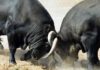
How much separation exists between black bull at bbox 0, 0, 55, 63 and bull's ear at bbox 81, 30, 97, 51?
4.53 ft

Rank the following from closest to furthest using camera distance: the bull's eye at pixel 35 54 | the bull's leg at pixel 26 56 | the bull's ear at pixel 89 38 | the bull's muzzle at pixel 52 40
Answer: the bull's ear at pixel 89 38
the bull's muzzle at pixel 52 40
the bull's eye at pixel 35 54
the bull's leg at pixel 26 56

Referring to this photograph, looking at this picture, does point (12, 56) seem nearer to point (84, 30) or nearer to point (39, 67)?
point (39, 67)

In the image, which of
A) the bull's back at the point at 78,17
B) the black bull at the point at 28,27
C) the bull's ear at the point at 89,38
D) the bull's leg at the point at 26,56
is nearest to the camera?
the bull's ear at the point at 89,38

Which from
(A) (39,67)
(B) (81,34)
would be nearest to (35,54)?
(A) (39,67)

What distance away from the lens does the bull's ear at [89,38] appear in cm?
1309

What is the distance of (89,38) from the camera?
517 inches

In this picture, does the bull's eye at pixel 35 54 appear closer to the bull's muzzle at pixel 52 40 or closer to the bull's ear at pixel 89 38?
the bull's muzzle at pixel 52 40

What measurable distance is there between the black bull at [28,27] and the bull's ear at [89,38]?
4.53 ft

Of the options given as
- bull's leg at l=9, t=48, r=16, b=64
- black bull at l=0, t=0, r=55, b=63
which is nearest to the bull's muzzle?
black bull at l=0, t=0, r=55, b=63

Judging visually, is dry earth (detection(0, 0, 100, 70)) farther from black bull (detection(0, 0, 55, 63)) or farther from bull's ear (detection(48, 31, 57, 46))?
bull's ear (detection(48, 31, 57, 46))

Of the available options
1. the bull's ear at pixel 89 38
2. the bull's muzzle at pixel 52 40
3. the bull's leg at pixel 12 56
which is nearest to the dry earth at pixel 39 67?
the bull's leg at pixel 12 56

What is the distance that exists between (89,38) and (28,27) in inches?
87.9

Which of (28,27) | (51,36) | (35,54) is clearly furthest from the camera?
(28,27)

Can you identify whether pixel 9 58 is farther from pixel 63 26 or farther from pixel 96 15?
pixel 96 15
